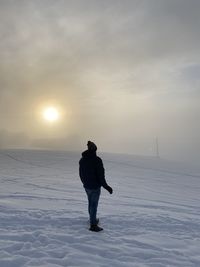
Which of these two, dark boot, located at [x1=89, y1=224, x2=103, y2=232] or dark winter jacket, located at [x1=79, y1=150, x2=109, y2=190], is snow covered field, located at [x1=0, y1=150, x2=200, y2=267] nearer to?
dark boot, located at [x1=89, y1=224, x2=103, y2=232]

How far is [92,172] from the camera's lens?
32.0ft

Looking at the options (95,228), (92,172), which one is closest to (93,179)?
(92,172)

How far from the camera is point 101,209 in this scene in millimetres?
13539

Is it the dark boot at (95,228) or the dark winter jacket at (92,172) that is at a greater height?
the dark winter jacket at (92,172)

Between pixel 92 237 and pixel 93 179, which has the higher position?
pixel 93 179

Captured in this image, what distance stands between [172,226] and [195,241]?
167 cm

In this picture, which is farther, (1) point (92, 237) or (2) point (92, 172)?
(2) point (92, 172)

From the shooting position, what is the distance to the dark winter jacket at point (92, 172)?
31.8ft

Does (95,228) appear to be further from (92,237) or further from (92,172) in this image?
(92,172)

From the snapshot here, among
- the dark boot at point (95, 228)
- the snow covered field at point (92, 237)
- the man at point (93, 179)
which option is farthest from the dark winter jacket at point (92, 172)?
the snow covered field at point (92, 237)

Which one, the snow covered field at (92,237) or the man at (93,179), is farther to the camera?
the man at (93,179)

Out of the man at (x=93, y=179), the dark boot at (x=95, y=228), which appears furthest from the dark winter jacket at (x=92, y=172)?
the dark boot at (x=95, y=228)

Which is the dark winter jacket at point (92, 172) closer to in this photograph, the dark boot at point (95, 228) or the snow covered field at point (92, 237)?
the dark boot at point (95, 228)

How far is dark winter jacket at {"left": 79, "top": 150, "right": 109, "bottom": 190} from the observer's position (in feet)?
31.8
